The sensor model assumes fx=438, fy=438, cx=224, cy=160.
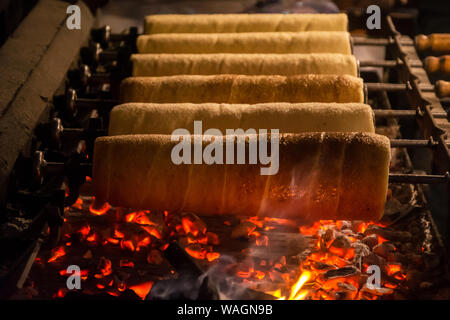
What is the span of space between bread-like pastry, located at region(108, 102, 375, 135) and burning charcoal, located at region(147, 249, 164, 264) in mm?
758

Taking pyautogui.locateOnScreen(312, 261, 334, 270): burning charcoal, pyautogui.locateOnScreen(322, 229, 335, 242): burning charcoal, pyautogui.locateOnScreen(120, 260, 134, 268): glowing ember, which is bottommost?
pyautogui.locateOnScreen(120, 260, 134, 268): glowing ember

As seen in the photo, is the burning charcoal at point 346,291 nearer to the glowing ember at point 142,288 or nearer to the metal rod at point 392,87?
the glowing ember at point 142,288

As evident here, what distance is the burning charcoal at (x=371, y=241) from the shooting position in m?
2.87

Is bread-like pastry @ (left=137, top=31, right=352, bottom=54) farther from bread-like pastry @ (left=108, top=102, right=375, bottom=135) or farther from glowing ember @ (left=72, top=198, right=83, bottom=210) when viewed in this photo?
glowing ember @ (left=72, top=198, right=83, bottom=210)

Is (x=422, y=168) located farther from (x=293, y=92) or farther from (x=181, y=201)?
(x=181, y=201)

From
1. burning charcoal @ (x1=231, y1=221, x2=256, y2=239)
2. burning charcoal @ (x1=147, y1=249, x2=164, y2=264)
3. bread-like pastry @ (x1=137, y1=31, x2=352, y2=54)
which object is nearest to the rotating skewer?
burning charcoal @ (x1=147, y1=249, x2=164, y2=264)

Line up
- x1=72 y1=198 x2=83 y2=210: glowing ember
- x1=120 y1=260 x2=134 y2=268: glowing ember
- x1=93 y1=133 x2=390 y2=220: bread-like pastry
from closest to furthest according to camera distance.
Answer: x1=93 y1=133 x2=390 y2=220: bread-like pastry < x1=120 y1=260 x2=134 y2=268: glowing ember < x1=72 y1=198 x2=83 y2=210: glowing ember

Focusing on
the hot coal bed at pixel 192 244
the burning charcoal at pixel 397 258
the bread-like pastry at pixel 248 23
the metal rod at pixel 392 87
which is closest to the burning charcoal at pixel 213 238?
the hot coal bed at pixel 192 244

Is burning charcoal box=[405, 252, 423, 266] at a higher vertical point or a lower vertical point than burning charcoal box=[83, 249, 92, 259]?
higher

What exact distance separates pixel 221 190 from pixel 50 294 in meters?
1.17

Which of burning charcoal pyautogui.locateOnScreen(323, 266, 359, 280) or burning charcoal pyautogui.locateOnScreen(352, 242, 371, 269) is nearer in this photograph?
burning charcoal pyautogui.locateOnScreen(323, 266, 359, 280)

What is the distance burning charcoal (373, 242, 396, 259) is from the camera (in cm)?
279

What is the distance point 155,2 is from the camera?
627cm

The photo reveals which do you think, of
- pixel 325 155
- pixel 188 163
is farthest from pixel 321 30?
pixel 188 163
